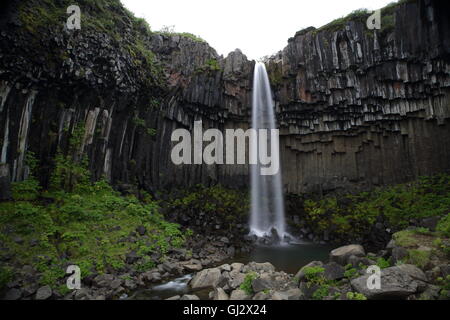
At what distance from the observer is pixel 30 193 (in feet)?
39.8

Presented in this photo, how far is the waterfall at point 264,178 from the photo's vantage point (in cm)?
2209

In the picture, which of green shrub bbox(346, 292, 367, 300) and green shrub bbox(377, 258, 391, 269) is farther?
green shrub bbox(377, 258, 391, 269)

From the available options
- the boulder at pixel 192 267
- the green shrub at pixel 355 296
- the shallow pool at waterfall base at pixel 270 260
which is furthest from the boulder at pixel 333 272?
the boulder at pixel 192 267

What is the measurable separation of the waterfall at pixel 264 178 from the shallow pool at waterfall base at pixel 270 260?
455 centimetres

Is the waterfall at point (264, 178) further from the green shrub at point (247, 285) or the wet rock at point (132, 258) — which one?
the green shrub at point (247, 285)

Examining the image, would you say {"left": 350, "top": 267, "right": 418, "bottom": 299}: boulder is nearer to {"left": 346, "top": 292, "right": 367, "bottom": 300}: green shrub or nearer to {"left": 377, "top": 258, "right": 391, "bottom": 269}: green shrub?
{"left": 346, "top": 292, "right": 367, "bottom": 300}: green shrub

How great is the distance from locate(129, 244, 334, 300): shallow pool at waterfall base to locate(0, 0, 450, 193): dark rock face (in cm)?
731

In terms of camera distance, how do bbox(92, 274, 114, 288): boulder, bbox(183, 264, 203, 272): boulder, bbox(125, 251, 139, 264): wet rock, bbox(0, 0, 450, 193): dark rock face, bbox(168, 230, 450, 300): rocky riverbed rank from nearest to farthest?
1. bbox(168, 230, 450, 300): rocky riverbed
2. bbox(92, 274, 114, 288): boulder
3. bbox(125, 251, 139, 264): wet rock
4. bbox(183, 264, 203, 272): boulder
5. bbox(0, 0, 450, 193): dark rock face

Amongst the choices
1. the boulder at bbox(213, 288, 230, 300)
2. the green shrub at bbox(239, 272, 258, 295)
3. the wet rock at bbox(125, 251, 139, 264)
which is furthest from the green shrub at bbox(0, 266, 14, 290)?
the green shrub at bbox(239, 272, 258, 295)

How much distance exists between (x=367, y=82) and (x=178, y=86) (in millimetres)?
14706

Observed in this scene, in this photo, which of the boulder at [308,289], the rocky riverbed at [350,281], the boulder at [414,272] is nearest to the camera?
the rocky riverbed at [350,281]

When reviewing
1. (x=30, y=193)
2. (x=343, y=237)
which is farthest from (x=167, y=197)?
(x=343, y=237)

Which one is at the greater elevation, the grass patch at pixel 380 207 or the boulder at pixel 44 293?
the grass patch at pixel 380 207

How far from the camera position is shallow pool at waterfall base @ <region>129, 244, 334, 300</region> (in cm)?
912
